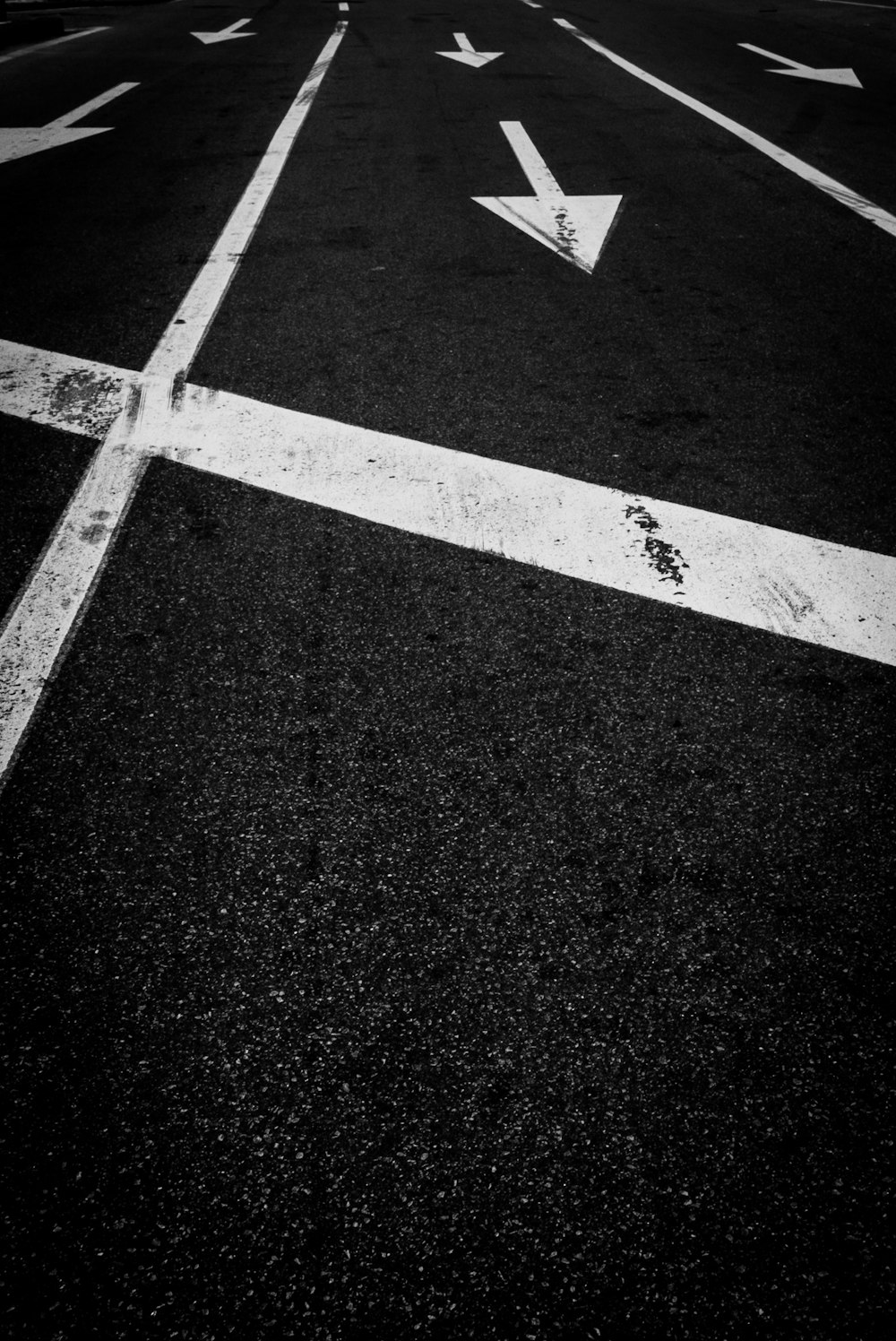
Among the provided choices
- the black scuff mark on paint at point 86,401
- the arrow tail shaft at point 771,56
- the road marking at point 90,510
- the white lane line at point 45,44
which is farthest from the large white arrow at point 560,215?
the white lane line at point 45,44

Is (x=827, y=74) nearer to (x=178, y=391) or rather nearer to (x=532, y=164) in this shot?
(x=532, y=164)

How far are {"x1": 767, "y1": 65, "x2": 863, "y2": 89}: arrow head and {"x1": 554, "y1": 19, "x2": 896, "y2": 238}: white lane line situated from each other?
1544 mm

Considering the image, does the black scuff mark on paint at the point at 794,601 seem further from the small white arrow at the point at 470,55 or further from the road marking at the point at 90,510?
the small white arrow at the point at 470,55

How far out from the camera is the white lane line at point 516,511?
8.70 feet

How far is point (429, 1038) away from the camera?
1655 mm

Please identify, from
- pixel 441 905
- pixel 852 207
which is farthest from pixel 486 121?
pixel 441 905

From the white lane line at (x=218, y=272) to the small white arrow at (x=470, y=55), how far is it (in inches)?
162

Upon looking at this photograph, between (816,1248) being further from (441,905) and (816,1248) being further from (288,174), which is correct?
(288,174)

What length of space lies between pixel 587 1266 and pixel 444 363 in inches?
136

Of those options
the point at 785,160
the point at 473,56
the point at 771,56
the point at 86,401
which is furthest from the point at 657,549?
the point at 771,56

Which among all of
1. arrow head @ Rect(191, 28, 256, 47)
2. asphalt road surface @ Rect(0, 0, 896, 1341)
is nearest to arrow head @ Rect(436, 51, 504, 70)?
arrow head @ Rect(191, 28, 256, 47)

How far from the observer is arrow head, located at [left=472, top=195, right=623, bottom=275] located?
5.09 metres

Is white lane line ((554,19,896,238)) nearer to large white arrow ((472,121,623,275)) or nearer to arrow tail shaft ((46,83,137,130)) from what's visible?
large white arrow ((472,121,623,275))

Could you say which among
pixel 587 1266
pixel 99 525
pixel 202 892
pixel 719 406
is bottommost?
A: pixel 587 1266
